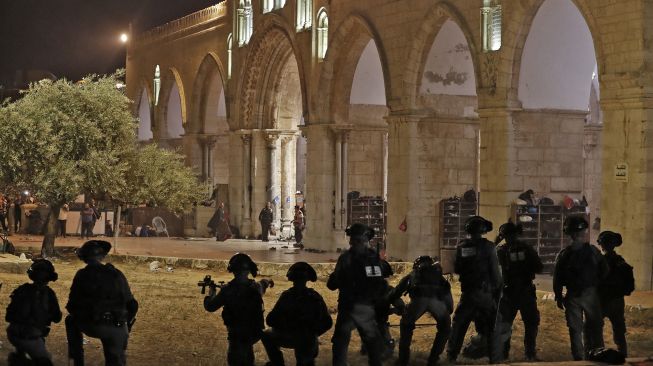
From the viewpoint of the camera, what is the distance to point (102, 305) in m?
8.54

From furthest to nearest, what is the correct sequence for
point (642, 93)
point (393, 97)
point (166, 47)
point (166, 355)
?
point (166, 47) → point (393, 97) → point (642, 93) → point (166, 355)

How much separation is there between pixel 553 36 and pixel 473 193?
468cm

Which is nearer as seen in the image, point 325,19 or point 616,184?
point 616,184

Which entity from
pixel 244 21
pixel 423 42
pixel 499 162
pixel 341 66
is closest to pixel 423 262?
pixel 499 162

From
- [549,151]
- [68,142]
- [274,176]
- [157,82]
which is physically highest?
[157,82]

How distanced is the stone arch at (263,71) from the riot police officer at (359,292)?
810 inches

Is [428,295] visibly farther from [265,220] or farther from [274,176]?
[274,176]

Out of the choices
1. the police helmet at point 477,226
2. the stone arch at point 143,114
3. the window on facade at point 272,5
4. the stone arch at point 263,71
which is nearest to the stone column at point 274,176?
the stone arch at point 263,71

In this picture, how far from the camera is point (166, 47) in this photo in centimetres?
3959

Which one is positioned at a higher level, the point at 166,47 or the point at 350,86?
the point at 166,47

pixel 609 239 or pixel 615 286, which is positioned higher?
pixel 609 239

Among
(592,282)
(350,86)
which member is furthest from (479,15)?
(592,282)

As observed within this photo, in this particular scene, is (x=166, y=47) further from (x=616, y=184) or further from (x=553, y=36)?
(x=616, y=184)

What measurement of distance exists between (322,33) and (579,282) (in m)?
17.0
